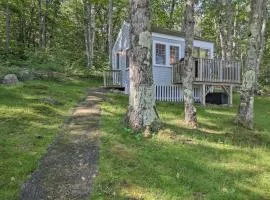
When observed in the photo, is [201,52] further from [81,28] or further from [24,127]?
[81,28]

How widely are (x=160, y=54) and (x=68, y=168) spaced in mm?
15058

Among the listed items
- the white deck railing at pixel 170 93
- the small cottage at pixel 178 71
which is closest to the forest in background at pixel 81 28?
the small cottage at pixel 178 71

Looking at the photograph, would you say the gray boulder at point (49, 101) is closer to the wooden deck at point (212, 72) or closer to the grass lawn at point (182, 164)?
the grass lawn at point (182, 164)

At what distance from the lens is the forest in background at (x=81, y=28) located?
110 feet

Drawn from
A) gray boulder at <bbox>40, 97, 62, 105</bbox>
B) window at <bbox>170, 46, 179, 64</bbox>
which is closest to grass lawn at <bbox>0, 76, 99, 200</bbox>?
gray boulder at <bbox>40, 97, 62, 105</bbox>

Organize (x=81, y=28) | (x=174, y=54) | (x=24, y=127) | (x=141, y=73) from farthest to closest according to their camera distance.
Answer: (x=81, y=28) < (x=174, y=54) < (x=24, y=127) < (x=141, y=73)

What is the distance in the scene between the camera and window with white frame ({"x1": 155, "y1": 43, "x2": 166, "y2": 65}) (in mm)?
22125

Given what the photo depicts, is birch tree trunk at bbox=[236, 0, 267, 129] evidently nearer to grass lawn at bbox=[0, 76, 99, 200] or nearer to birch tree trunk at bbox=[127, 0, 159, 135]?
birch tree trunk at bbox=[127, 0, 159, 135]

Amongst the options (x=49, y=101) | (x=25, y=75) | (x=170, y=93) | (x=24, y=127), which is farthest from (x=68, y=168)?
(x=25, y=75)

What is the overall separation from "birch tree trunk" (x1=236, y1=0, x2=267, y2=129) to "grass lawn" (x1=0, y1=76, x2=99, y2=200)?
6.74 m

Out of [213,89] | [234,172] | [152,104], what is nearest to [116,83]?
[213,89]

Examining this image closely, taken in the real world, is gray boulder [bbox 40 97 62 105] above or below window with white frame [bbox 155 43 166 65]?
below

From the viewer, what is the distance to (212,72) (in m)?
21.3

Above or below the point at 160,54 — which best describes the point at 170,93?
below
